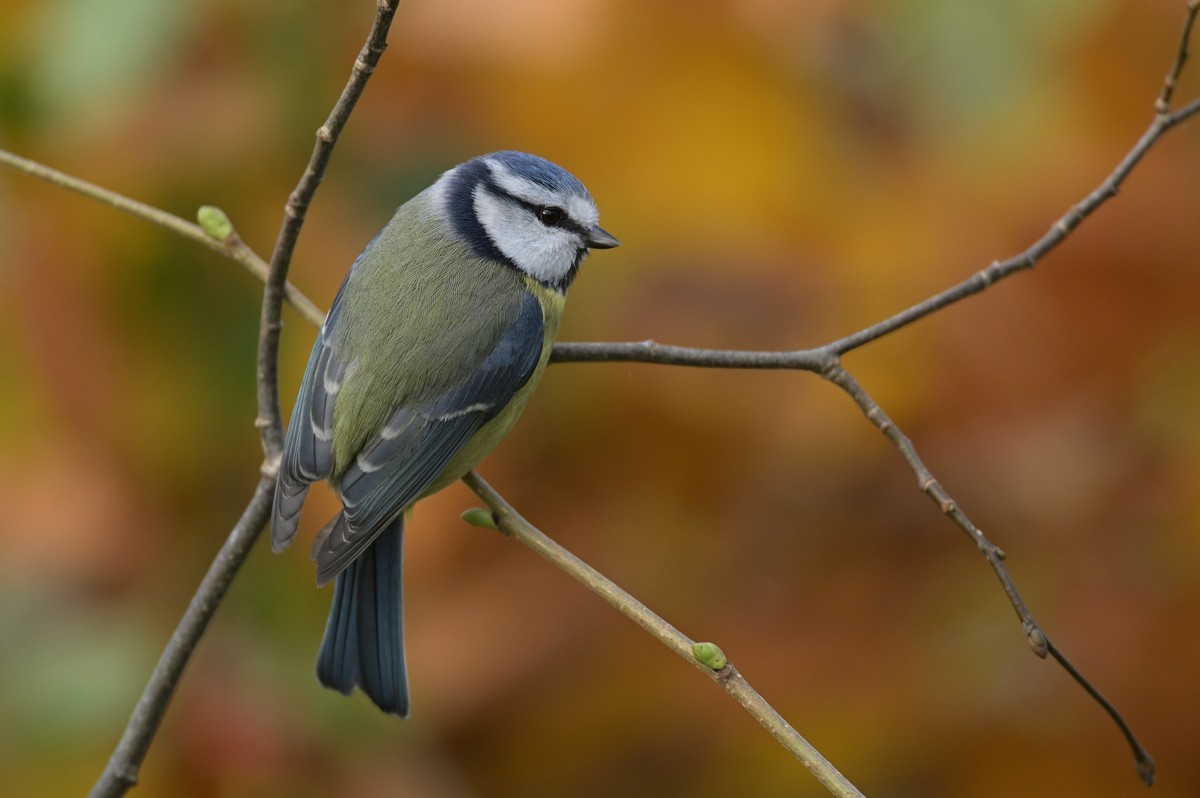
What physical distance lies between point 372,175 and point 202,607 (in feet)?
3.11

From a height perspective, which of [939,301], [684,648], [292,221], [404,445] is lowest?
[404,445]

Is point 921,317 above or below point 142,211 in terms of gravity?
above

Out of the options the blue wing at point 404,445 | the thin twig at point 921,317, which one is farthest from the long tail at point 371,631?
the thin twig at point 921,317

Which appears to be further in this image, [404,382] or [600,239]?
[600,239]

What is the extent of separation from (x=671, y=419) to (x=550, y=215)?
1.28ft

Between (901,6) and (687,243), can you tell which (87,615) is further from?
(901,6)

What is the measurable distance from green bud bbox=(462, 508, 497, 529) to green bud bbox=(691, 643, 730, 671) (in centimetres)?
37

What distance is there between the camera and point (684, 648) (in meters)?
1.25

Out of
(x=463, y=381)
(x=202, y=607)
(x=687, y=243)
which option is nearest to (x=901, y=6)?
(x=687, y=243)

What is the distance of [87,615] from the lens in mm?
1912

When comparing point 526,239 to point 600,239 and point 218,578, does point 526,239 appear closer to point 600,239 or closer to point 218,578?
point 600,239

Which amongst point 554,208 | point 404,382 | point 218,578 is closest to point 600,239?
point 554,208

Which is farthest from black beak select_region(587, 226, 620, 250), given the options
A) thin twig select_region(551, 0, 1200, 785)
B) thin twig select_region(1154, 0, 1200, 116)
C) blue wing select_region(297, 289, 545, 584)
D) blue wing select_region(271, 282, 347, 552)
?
thin twig select_region(1154, 0, 1200, 116)

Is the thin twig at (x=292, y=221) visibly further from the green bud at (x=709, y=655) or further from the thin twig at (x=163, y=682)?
the green bud at (x=709, y=655)
